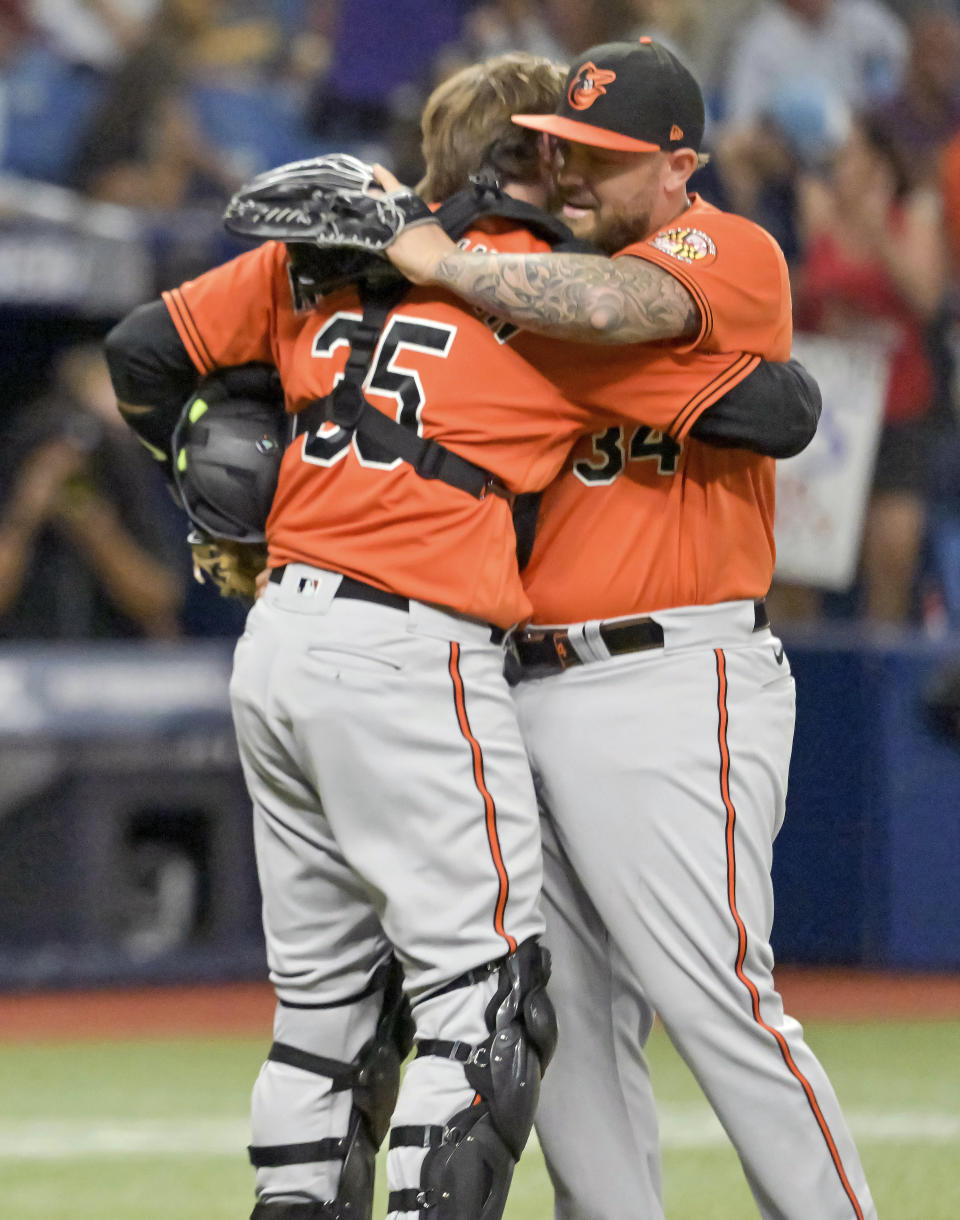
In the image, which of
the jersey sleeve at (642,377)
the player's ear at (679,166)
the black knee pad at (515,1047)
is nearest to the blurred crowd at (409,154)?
the player's ear at (679,166)

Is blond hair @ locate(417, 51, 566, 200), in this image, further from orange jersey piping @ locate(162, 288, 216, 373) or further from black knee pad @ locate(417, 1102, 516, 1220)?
black knee pad @ locate(417, 1102, 516, 1220)

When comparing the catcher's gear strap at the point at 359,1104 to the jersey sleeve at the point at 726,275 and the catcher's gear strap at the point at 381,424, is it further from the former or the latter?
the jersey sleeve at the point at 726,275

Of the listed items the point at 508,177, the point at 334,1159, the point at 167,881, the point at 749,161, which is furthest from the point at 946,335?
the point at 334,1159

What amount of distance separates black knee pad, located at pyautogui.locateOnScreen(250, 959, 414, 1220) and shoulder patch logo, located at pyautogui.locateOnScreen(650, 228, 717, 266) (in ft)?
3.91

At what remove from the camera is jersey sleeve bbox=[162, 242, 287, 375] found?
276cm

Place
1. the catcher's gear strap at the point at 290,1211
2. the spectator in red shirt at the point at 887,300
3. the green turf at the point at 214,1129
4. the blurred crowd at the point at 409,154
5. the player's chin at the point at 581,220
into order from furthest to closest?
1. the spectator in red shirt at the point at 887,300
2. the blurred crowd at the point at 409,154
3. the green turf at the point at 214,1129
4. the player's chin at the point at 581,220
5. the catcher's gear strap at the point at 290,1211

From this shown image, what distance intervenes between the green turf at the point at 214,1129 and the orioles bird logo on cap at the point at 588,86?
7.29 ft

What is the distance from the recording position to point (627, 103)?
101 inches

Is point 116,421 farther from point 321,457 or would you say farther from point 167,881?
point 321,457

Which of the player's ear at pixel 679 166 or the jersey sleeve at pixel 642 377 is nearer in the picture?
the jersey sleeve at pixel 642 377

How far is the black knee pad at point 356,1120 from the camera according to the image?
261cm

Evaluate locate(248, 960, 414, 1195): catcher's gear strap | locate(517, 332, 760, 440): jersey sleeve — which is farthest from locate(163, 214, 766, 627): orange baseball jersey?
locate(248, 960, 414, 1195): catcher's gear strap

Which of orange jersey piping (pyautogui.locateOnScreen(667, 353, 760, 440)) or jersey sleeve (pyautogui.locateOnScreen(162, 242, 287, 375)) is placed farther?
jersey sleeve (pyautogui.locateOnScreen(162, 242, 287, 375))

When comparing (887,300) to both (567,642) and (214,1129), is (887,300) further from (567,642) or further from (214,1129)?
(567,642)
